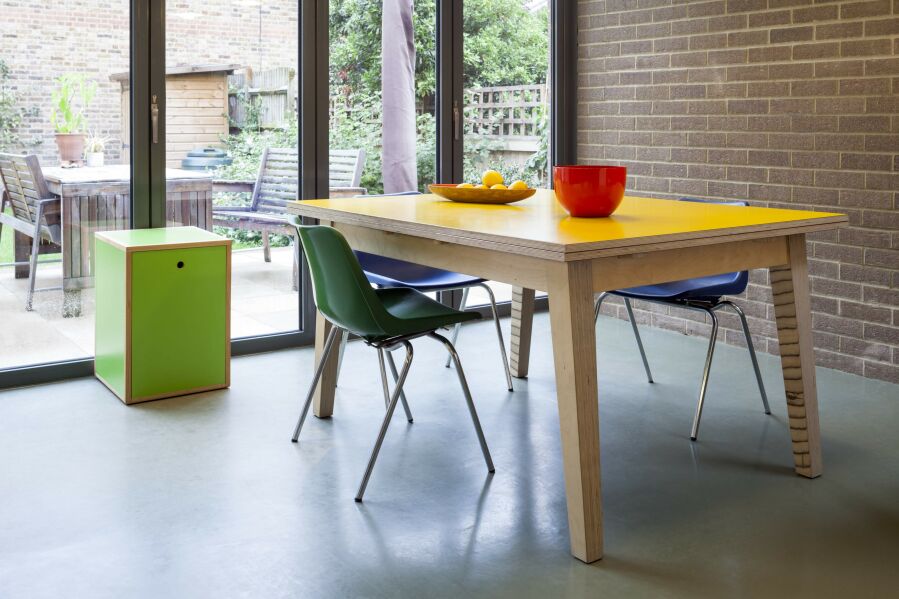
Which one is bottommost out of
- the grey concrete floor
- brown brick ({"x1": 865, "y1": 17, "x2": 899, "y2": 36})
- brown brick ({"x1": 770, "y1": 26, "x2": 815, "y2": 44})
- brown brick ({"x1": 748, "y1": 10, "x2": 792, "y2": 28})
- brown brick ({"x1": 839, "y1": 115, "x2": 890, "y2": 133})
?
the grey concrete floor

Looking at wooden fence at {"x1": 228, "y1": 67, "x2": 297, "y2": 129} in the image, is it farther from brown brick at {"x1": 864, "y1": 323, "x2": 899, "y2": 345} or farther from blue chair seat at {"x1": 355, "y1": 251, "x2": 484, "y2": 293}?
brown brick at {"x1": 864, "y1": 323, "x2": 899, "y2": 345}

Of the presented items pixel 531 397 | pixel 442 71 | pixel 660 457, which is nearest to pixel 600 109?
pixel 442 71

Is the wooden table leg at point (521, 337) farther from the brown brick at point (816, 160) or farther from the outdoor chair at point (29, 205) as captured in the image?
the outdoor chair at point (29, 205)

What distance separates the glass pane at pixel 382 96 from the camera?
498 centimetres

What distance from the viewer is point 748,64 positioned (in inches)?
191

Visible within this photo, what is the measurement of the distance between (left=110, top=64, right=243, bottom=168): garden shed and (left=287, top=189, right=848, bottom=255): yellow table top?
101 centimetres

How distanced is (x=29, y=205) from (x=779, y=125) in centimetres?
339

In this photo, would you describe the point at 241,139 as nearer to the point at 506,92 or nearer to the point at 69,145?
the point at 69,145

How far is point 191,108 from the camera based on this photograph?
452cm

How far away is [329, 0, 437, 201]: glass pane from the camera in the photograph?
4.98m

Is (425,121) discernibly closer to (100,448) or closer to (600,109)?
(600,109)

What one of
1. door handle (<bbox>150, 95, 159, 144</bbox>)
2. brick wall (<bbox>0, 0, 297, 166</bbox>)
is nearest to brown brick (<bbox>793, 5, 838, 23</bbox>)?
brick wall (<bbox>0, 0, 297, 166</bbox>)

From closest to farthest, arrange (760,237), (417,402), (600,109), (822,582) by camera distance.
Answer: (822,582)
(760,237)
(417,402)
(600,109)

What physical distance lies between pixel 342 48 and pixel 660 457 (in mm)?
2657
